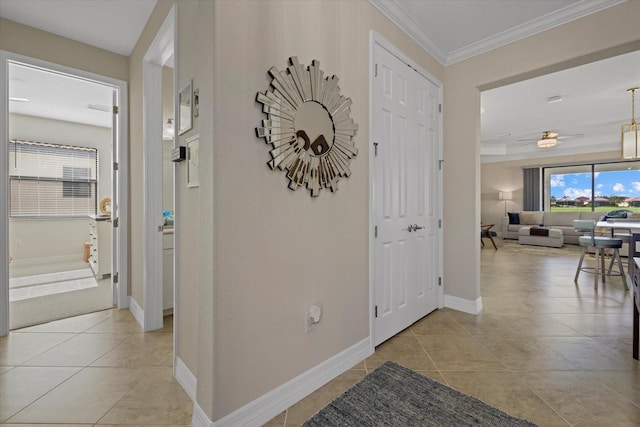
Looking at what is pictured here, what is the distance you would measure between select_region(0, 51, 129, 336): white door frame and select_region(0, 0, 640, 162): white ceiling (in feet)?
1.06

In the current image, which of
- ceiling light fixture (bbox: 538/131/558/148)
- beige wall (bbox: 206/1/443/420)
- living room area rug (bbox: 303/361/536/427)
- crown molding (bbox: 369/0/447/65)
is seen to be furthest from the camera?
ceiling light fixture (bbox: 538/131/558/148)

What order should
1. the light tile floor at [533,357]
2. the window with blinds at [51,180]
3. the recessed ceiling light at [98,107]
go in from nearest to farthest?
the light tile floor at [533,357] → the recessed ceiling light at [98,107] → the window with blinds at [51,180]

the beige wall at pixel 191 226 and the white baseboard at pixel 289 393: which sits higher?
the beige wall at pixel 191 226

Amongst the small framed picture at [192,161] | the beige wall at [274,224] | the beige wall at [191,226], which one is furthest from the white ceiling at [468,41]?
the small framed picture at [192,161]

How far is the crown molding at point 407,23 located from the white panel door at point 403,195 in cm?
30

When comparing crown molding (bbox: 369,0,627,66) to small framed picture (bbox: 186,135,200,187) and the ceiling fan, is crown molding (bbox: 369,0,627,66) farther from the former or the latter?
the ceiling fan

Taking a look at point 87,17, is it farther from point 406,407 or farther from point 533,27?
point 533,27

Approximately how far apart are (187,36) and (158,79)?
1.17 metres

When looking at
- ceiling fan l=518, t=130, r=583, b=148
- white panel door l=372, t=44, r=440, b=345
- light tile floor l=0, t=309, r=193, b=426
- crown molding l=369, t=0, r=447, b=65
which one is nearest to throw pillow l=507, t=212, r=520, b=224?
ceiling fan l=518, t=130, r=583, b=148

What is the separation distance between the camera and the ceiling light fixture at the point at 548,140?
6.50 metres

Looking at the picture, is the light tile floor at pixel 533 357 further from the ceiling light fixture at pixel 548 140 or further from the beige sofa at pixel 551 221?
the beige sofa at pixel 551 221

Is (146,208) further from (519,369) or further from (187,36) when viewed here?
(519,369)

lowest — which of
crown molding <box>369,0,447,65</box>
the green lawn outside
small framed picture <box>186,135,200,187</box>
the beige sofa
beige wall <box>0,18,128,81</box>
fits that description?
the beige sofa

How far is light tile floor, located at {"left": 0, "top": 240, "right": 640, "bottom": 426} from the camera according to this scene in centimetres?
155
